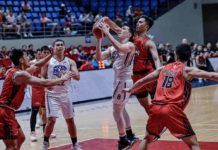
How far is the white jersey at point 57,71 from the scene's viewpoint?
8703mm

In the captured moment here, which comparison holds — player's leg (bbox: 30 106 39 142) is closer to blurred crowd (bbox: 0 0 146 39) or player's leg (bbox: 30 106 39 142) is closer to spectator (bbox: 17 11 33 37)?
blurred crowd (bbox: 0 0 146 39)

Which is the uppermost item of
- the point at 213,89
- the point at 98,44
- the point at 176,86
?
the point at 98,44

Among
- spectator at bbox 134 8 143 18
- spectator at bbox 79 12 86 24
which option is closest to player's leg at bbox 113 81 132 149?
spectator at bbox 79 12 86 24

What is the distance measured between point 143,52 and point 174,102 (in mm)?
2755

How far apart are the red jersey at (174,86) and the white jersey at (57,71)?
2.78m

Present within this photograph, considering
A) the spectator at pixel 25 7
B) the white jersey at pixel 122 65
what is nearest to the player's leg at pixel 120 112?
the white jersey at pixel 122 65

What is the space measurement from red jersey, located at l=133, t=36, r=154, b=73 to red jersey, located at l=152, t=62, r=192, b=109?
2.50 meters

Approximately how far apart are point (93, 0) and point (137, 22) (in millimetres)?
19013

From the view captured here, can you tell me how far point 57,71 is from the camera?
877 cm

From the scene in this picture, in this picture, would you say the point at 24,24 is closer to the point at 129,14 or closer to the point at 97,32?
the point at 129,14

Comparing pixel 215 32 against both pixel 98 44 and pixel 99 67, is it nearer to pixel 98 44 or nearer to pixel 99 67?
pixel 99 67

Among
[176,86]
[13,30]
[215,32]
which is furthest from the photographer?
[215,32]

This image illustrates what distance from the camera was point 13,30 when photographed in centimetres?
2120

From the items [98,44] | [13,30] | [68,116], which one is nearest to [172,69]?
[98,44]
